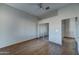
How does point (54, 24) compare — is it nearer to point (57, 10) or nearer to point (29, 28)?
point (57, 10)

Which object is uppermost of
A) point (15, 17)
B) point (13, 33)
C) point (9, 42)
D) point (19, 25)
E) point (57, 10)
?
point (57, 10)

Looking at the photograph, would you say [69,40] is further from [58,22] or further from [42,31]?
[42,31]

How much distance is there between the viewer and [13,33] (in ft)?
12.7

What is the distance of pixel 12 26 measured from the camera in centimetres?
381

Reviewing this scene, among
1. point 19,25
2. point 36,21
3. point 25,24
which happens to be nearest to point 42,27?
point 36,21

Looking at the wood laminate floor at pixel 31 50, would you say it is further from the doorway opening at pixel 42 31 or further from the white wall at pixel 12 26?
the doorway opening at pixel 42 31

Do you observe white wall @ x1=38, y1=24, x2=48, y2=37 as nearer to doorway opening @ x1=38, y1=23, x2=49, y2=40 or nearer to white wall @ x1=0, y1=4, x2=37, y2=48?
doorway opening @ x1=38, y1=23, x2=49, y2=40

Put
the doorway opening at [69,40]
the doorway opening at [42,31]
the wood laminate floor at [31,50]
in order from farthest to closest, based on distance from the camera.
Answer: the doorway opening at [42,31]
the doorway opening at [69,40]
the wood laminate floor at [31,50]

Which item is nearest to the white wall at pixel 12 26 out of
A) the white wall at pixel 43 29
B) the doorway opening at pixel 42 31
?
the doorway opening at pixel 42 31

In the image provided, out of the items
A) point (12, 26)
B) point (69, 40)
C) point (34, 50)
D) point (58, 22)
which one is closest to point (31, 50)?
point (34, 50)

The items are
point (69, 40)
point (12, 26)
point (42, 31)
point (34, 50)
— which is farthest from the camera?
point (42, 31)

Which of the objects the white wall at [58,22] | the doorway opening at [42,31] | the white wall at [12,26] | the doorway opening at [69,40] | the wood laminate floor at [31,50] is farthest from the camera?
the doorway opening at [42,31]

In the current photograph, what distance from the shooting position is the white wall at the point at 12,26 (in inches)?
130

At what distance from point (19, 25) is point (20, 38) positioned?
79 centimetres
